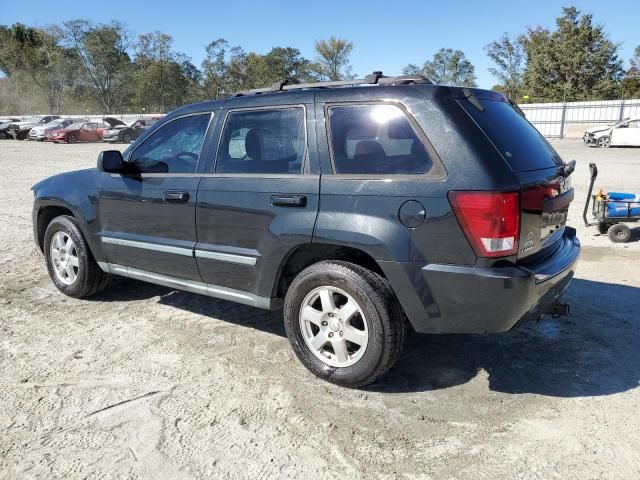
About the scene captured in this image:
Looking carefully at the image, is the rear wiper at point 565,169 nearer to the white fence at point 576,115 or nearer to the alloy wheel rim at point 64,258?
the alloy wheel rim at point 64,258

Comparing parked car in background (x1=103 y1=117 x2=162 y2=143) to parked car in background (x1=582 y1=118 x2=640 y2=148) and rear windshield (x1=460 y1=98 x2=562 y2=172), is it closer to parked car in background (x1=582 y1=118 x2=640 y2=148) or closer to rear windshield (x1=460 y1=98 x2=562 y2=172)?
parked car in background (x1=582 y1=118 x2=640 y2=148)

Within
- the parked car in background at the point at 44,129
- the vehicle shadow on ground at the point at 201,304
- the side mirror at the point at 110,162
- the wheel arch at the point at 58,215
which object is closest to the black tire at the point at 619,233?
the vehicle shadow on ground at the point at 201,304

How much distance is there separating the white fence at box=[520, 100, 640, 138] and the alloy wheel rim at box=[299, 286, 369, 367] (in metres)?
33.4

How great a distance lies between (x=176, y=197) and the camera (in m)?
3.88

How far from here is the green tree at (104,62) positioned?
66750 mm

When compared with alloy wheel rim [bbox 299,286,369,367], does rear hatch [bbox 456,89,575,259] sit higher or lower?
higher

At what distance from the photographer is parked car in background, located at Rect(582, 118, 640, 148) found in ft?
73.6

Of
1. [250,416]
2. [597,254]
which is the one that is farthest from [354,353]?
[597,254]

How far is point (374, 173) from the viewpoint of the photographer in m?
3.05

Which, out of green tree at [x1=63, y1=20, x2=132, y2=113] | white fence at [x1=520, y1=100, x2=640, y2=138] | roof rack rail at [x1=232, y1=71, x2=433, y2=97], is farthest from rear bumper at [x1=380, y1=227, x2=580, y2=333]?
green tree at [x1=63, y1=20, x2=132, y2=113]

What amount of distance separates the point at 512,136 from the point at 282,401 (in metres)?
2.10

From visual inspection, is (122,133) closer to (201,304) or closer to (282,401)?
(201,304)

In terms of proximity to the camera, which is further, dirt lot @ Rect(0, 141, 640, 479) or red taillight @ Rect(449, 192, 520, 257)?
red taillight @ Rect(449, 192, 520, 257)

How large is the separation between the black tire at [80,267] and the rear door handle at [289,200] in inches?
89.3
